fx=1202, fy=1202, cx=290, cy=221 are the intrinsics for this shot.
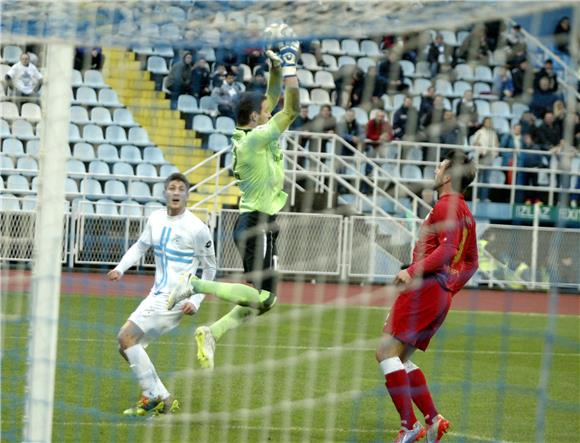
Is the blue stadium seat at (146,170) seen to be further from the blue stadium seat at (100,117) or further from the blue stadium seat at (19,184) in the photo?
the blue stadium seat at (100,117)

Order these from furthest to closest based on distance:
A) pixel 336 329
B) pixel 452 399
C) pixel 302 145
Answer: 1. pixel 302 145
2. pixel 336 329
3. pixel 452 399

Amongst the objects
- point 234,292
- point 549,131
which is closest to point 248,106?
point 234,292

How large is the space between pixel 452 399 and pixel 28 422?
503 cm

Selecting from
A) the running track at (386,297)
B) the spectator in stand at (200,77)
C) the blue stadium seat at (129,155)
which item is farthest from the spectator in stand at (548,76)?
the spectator in stand at (200,77)

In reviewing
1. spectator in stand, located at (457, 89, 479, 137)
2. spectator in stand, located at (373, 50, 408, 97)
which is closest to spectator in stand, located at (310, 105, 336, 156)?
spectator in stand, located at (373, 50, 408, 97)

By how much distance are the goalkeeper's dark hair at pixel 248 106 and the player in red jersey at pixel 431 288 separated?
1.67 m

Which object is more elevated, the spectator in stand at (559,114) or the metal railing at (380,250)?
the spectator in stand at (559,114)

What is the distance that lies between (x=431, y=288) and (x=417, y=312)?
0.18m

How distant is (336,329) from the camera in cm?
1478

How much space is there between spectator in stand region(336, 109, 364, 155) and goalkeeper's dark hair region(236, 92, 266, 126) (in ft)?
21.8

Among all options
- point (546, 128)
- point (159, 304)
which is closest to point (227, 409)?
point (159, 304)

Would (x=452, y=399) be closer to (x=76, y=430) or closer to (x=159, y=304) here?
(x=159, y=304)

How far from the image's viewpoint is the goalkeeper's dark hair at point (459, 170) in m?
7.59

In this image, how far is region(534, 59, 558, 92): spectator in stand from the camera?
14394mm
